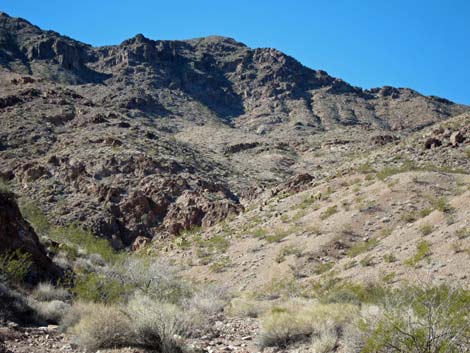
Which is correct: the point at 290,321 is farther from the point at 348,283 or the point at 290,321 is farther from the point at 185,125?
the point at 185,125

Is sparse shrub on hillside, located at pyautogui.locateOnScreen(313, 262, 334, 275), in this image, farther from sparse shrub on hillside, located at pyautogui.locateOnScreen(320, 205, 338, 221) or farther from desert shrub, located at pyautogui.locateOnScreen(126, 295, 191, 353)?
desert shrub, located at pyautogui.locateOnScreen(126, 295, 191, 353)

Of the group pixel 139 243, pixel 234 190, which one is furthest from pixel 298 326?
pixel 234 190

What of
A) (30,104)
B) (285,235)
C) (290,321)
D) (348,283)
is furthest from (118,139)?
(290,321)

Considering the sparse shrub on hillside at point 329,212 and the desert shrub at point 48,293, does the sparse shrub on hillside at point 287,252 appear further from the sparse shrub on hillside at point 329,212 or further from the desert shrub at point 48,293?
the desert shrub at point 48,293

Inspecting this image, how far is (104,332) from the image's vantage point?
699 cm

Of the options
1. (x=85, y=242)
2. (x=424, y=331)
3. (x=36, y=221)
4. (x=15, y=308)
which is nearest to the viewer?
(x=424, y=331)

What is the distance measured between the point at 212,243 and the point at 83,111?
31938mm

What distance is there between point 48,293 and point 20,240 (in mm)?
2180

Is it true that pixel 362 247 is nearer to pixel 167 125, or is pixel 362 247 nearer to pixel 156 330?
pixel 156 330

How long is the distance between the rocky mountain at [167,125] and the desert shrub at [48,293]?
17.1 m

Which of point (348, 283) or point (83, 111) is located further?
point (83, 111)

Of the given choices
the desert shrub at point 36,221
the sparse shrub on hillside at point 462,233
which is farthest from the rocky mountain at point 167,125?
the sparse shrub on hillside at point 462,233

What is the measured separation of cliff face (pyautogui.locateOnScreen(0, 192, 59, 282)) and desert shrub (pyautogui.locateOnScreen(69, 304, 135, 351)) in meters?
4.34

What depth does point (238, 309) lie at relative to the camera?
10.7 metres
